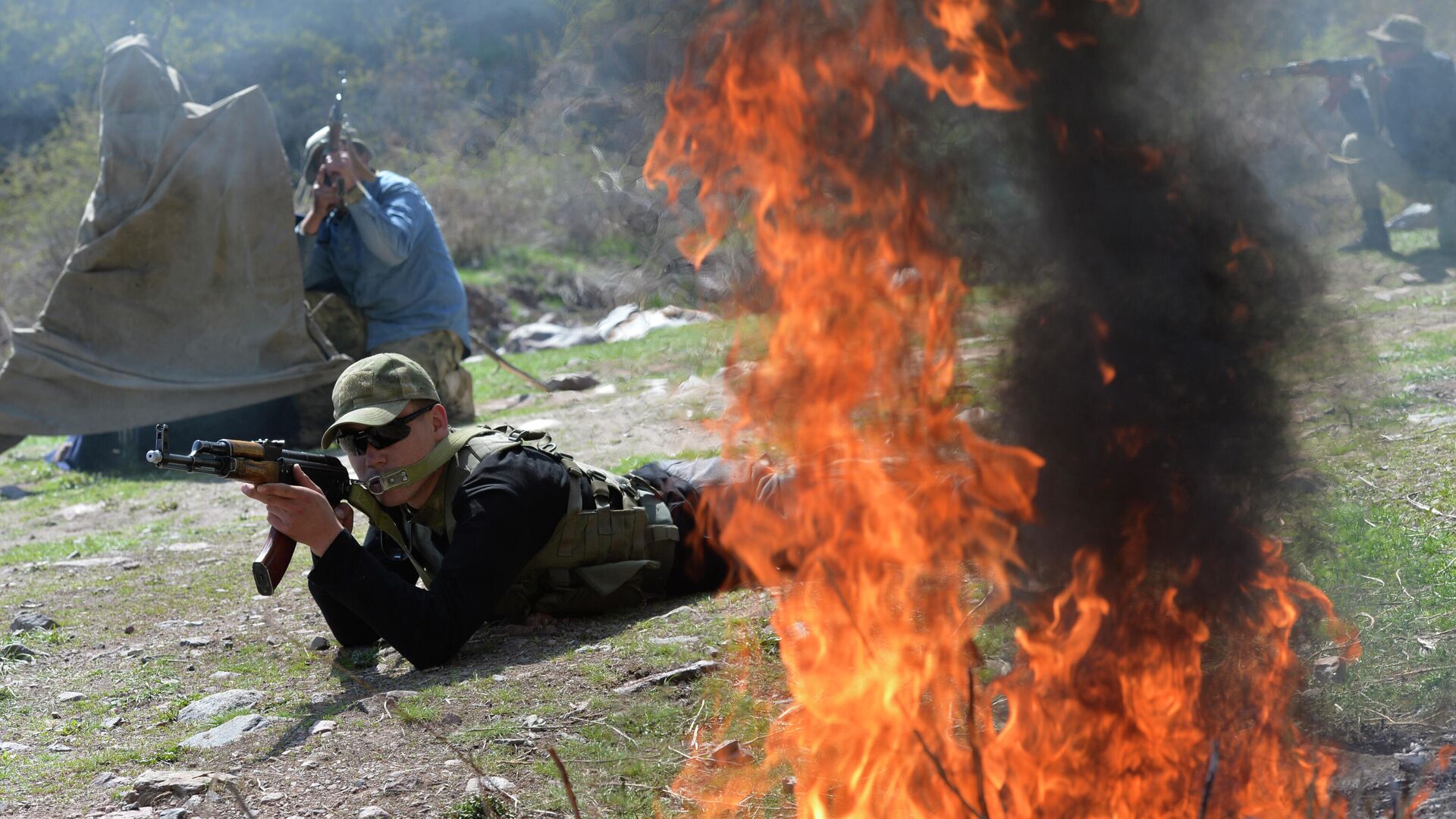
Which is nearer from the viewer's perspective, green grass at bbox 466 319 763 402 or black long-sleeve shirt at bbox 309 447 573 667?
black long-sleeve shirt at bbox 309 447 573 667

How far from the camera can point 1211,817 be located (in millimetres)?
2732

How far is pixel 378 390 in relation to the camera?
3748 mm

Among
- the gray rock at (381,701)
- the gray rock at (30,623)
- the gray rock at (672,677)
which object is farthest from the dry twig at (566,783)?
the gray rock at (30,623)

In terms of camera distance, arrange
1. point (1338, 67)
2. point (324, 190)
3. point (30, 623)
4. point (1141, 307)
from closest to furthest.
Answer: point (1141, 307) → point (30, 623) → point (324, 190) → point (1338, 67)

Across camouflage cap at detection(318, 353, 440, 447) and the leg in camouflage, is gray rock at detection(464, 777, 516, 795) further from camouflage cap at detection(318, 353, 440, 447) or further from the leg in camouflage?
the leg in camouflage

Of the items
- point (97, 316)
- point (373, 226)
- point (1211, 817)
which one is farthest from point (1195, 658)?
point (97, 316)

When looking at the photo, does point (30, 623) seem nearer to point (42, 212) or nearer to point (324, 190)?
point (324, 190)

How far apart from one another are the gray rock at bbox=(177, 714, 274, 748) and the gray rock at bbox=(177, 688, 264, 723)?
13 cm

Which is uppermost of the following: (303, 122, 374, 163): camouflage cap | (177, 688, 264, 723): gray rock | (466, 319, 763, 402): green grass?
(303, 122, 374, 163): camouflage cap

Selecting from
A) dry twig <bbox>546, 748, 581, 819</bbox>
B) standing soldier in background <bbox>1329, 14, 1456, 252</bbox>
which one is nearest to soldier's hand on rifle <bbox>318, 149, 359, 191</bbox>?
dry twig <bbox>546, 748, 581, 819</bbox>

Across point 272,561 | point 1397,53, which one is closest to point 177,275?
point 272,561

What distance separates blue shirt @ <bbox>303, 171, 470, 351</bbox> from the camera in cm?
826

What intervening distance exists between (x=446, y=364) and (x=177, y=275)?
1940 millimetres

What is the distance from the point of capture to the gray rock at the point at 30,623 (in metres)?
4.78
